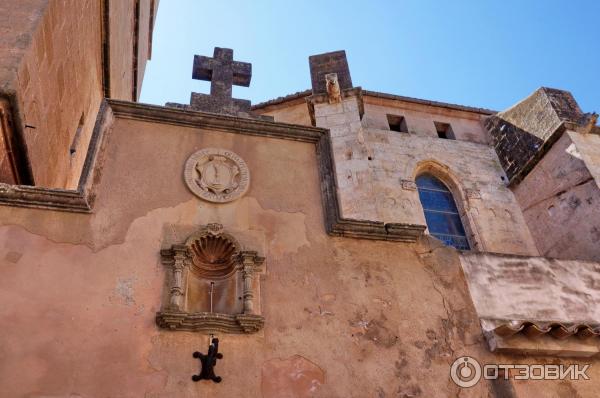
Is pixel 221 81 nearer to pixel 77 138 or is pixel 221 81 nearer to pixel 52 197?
pixel 77 138

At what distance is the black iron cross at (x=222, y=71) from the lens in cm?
756

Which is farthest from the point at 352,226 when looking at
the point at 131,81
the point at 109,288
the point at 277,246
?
the point at 131,81

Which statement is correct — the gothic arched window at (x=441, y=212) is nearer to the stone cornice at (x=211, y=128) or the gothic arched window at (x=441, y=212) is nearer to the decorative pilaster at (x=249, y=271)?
the stone cornice at (x=211, y=128)

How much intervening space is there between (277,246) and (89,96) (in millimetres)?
5323

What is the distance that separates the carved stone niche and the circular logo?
185 cm

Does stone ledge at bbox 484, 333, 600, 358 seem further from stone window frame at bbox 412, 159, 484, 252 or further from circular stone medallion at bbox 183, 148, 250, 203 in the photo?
stone window frame at bbox 412, 159, 484, 252

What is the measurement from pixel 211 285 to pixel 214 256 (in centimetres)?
31

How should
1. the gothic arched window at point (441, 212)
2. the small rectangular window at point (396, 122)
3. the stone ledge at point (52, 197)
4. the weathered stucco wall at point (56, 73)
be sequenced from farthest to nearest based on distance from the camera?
the small rectangular window at point (396, 122) < the gothic arched window at point (441, 212) < the weathered stucco wall at point (56, 73) < the stone ledge at point (52, 197)

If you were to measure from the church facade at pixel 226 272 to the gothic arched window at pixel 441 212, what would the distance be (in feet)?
12.4

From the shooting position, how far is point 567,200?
10.0 meters

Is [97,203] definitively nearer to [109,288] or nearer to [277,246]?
[109,288]

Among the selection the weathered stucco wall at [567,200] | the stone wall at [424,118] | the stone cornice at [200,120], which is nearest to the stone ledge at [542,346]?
the stone cornice at [200,120]

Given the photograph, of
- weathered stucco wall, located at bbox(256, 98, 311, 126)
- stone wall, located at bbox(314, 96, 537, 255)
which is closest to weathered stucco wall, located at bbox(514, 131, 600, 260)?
stone wall, located at bbox(314, 96, 537, 255)

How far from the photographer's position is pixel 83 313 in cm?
459
